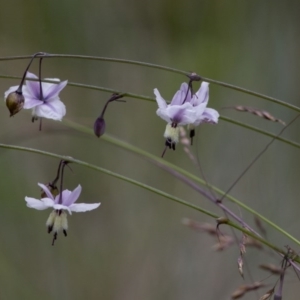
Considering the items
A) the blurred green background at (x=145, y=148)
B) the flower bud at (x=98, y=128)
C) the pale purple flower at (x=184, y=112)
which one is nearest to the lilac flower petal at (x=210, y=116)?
the pale purple flower at (x=184, y=112)

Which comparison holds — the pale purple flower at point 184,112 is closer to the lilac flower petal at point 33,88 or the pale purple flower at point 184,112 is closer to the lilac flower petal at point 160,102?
the lilac flower petal at point 160,102

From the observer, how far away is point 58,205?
0.45 metres

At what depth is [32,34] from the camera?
52.5 inches

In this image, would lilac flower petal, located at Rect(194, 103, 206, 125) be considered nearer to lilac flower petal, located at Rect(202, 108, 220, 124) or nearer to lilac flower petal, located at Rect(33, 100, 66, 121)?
lilac flower petal, located at Rect(202, 108, 220, 124)

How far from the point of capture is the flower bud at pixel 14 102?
42 centimetres

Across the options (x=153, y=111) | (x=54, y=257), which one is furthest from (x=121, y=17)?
(x=54, y=257)

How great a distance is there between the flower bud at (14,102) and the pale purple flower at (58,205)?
7 cm

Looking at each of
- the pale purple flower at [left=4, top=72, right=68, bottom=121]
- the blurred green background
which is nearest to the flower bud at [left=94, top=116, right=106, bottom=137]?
the pale purple flower at [left=4, top=72, right=68, bottom=121]

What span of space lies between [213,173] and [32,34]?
2.08 ft

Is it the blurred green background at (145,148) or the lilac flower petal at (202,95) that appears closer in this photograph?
the lilac flower petal at (202,95)

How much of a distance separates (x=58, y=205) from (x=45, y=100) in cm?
10

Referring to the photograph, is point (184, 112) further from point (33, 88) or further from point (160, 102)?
point (33, 88)

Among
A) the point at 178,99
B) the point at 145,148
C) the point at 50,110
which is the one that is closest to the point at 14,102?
the point at 50,110

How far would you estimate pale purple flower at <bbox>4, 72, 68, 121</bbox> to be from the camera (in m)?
0.46
